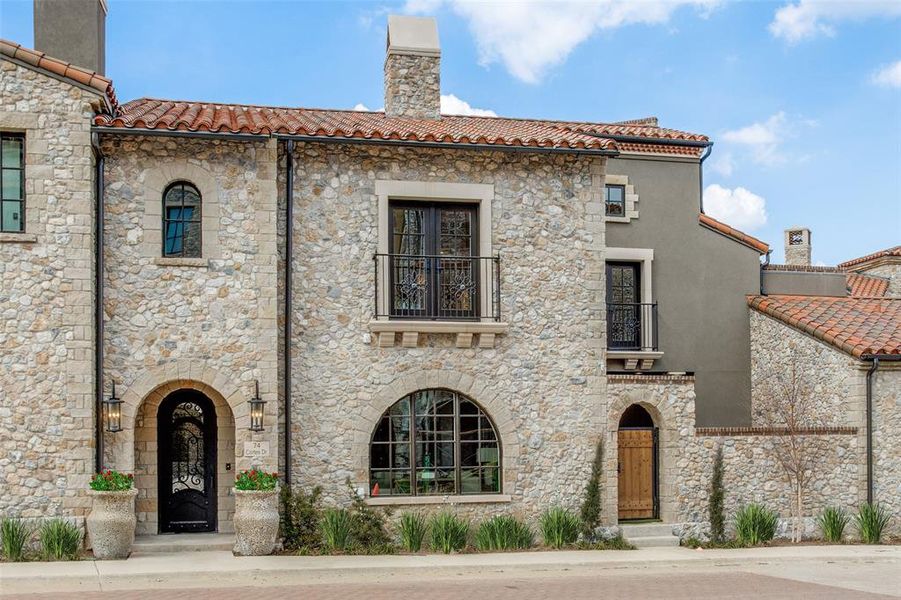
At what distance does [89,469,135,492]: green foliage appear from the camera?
1425 cm

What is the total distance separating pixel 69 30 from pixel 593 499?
37.8 feet

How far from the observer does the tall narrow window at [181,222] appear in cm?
1559

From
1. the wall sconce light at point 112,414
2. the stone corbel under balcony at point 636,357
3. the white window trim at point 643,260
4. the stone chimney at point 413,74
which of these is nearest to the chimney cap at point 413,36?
the stone chimney at point 413,74

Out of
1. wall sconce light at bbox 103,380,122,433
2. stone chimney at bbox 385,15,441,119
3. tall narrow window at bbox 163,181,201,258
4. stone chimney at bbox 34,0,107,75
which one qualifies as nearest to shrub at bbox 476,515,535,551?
wall sconce light at bbox 103,380,122,433

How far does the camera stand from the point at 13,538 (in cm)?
1405

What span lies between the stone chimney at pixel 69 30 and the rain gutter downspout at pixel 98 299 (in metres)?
2.31

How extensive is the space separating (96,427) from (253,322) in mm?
2758

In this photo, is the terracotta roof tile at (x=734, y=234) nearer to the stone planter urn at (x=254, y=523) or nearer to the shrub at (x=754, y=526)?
the shrub at (x=754, y=526)

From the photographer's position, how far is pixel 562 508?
54.6 feet

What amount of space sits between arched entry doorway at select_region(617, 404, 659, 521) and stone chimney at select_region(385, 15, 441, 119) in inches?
284

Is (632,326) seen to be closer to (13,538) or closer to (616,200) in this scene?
(616,200)

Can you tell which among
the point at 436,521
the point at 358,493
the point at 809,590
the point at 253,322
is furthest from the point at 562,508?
the point at 253,322

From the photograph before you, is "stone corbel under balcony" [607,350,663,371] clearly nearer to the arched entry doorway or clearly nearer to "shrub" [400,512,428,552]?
the arched entry doorway

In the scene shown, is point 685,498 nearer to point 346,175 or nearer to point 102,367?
point 346,175
